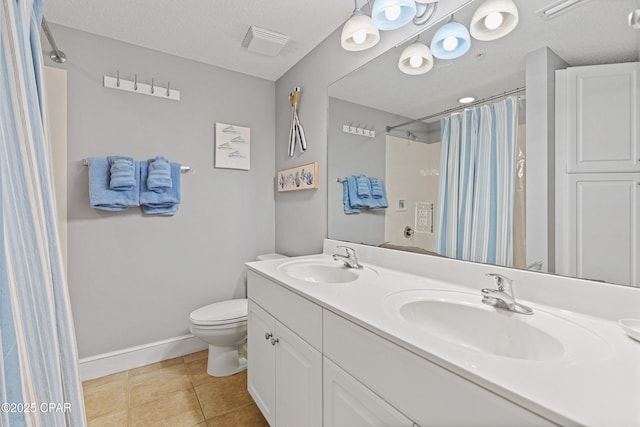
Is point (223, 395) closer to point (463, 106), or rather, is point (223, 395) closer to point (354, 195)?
point (354, 195)

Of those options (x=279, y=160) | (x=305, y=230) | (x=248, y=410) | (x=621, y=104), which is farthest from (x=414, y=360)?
(x=279, y=160)

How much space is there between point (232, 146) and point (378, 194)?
1.36m

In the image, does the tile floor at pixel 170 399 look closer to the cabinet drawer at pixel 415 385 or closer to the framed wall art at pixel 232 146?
the cabinet drawer at pixel 415 385

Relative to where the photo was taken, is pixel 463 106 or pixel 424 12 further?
pixel 424 12

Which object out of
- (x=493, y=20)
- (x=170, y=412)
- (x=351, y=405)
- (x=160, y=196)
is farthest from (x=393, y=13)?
(x=170, y=412)

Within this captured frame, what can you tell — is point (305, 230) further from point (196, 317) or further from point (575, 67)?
point (575, 67)

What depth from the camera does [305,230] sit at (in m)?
2.16

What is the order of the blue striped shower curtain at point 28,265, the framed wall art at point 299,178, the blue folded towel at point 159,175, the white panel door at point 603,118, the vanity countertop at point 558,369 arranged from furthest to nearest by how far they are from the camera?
the framed wall art at point 299,178 → the blue folded towel at point 159,175 → the white panel door at point 603,118 → the blue striped shower curtain at point 28,265 → the vanity countertop at point 558,369

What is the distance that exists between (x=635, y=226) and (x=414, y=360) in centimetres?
74

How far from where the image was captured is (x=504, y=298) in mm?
875

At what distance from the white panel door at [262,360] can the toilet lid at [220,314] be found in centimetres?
32

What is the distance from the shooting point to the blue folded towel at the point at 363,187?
168cm

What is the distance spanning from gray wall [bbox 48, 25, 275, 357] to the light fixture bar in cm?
201

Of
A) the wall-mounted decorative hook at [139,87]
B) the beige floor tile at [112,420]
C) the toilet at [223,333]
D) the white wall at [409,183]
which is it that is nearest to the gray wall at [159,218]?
the wall-mounted decorative hook at [139,87]
